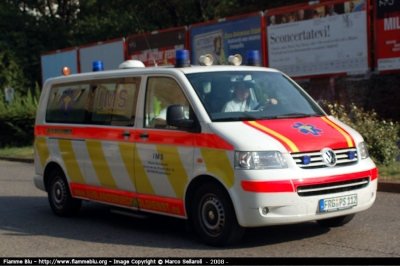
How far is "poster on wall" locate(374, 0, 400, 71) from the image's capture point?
18734mm

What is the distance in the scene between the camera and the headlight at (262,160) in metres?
6.32

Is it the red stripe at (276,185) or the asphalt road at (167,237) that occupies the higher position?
the red stripe at (276,185)

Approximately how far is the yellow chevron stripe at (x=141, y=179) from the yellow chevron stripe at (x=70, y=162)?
130cm

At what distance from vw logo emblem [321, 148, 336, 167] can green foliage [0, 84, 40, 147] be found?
18579 mm

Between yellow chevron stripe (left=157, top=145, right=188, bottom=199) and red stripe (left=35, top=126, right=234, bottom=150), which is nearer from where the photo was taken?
red stripe (left=35, top=126, right=234, bottom=150)

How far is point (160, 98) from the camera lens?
7570 mm

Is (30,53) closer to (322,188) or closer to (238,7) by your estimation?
(238,7)

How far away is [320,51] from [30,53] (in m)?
28.0

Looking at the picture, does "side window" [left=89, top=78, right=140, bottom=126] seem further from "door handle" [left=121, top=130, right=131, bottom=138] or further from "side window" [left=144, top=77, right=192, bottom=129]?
"side window" [left=144, top=77, right=192, bottom=129]

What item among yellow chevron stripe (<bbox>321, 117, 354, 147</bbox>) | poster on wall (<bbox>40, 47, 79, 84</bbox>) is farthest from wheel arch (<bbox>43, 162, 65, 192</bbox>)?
poster on wall (<bbox>40, 47, 79, 84</bbox>)

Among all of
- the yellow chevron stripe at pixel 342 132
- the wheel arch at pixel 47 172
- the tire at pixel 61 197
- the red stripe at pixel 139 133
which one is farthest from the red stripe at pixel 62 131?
the yellow chevron stripe at pixel 342 132

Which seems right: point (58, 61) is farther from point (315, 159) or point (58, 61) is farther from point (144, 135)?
point (315, 159)

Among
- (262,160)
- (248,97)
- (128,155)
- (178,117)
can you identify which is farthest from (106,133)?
(262,160)

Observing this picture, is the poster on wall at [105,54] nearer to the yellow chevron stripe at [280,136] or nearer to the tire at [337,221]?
the tire at [337,221]
